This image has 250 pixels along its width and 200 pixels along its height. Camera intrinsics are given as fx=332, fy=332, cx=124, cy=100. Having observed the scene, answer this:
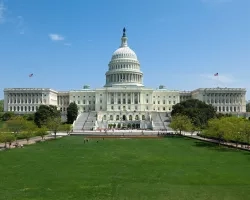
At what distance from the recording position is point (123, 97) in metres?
130

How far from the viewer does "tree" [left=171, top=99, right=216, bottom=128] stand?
84.8 metres

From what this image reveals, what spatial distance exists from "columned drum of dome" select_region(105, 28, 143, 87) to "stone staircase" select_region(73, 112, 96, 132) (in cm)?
2790

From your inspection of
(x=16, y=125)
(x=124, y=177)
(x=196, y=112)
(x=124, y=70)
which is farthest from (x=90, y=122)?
(x=124, y=177)

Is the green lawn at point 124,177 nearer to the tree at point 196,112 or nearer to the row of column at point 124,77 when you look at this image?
the tree at point 196,112

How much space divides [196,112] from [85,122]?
117 feet

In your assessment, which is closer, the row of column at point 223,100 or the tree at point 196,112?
the tree at point 196,112

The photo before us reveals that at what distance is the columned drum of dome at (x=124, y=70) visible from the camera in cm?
14100

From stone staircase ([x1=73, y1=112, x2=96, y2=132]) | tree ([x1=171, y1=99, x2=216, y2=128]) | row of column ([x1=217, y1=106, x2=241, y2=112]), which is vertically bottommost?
stone staircase ([x1=73, y1=112, x2=96, y2=132])

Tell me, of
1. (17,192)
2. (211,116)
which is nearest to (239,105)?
(211,116)

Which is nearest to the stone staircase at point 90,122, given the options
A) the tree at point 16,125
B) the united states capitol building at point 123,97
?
the united states capitol building at point 123,97

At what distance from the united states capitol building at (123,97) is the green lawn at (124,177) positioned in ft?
283

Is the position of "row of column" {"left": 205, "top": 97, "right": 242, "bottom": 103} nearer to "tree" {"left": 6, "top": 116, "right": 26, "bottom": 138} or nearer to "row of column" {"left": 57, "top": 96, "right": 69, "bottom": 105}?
"row of column" {"left": 57, "top": 96, "right": 69, "bottom": 105}

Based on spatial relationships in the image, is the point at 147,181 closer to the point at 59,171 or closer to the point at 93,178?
the point at 93,178

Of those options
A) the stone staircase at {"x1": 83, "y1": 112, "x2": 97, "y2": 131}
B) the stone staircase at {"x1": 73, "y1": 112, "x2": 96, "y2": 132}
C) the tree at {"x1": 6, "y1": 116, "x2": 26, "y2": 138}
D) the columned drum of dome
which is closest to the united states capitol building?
the columned drum of dome
